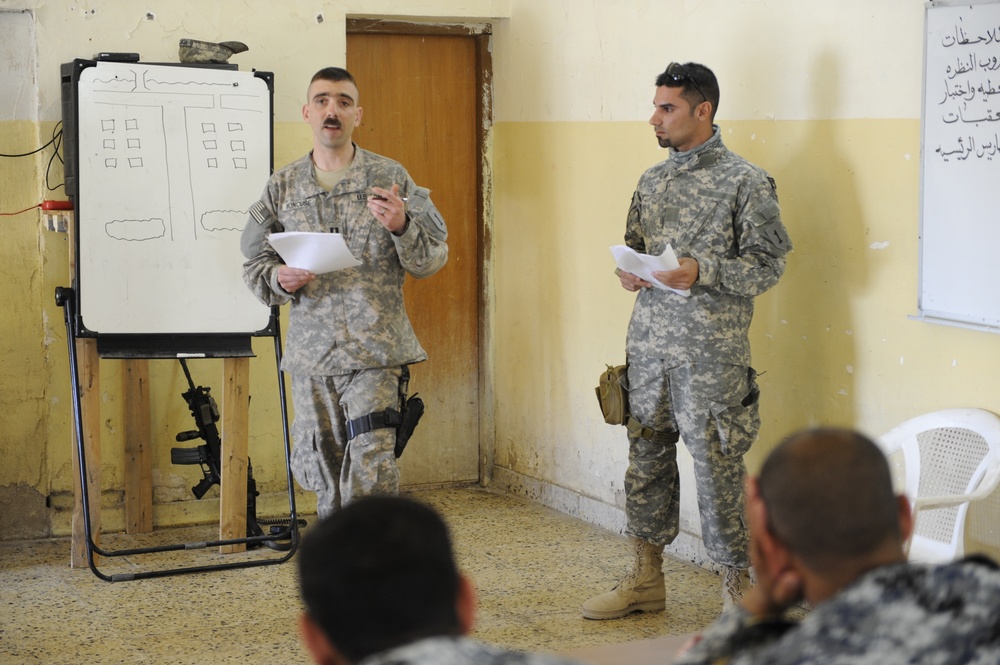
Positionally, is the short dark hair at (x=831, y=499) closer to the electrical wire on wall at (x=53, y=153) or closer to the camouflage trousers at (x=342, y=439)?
the camouflage trousers at (x=342, y=439)

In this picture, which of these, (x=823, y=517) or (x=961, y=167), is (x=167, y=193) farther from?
(x=823, y=517)

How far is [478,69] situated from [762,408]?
2.21 metres

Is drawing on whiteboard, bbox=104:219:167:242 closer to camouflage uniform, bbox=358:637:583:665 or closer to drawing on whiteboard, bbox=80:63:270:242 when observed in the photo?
drawing on whiteboard, bbox=80:63:270:242

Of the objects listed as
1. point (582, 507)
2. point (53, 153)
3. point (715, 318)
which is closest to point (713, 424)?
point (715, 318)

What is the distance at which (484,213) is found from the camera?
5277 mm

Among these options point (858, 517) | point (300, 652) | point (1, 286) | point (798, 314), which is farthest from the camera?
point (1, 286)

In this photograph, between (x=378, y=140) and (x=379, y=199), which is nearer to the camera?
(x=379, y=199)

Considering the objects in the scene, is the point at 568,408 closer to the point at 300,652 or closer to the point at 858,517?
the point at 300,652

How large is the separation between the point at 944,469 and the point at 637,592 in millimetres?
1068

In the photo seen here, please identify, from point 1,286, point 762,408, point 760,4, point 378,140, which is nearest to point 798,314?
point 762,408

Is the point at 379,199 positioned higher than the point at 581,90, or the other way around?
the point at 581,90

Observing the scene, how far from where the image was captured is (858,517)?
1.24 meters

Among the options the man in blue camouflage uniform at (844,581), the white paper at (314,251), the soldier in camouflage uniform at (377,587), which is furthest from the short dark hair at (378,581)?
the white paper at (314,251)

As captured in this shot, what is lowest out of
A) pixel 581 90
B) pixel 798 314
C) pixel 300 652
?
pixel 300 652
